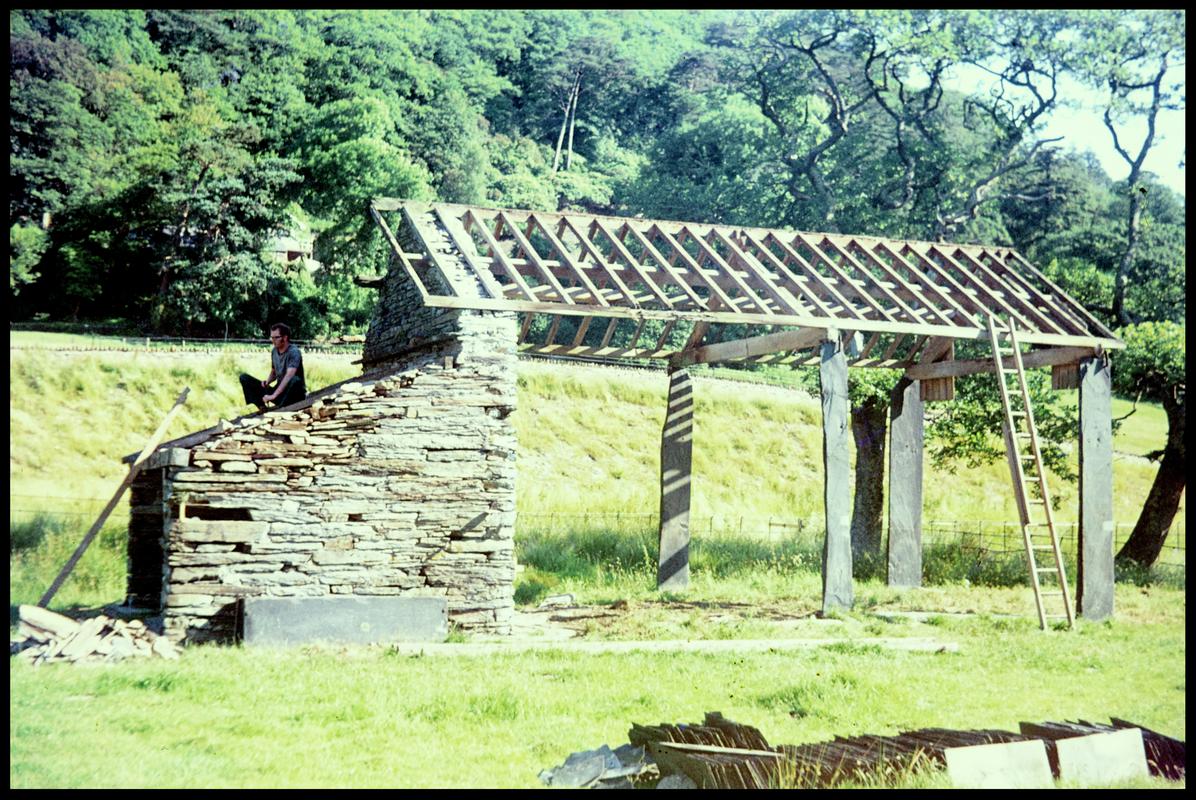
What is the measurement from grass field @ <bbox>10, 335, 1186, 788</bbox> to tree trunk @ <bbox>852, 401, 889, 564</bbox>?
3.49 ft

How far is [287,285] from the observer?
2884cm

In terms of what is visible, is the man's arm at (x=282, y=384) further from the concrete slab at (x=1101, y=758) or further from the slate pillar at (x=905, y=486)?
the slate pillar at (x=905, y=486)

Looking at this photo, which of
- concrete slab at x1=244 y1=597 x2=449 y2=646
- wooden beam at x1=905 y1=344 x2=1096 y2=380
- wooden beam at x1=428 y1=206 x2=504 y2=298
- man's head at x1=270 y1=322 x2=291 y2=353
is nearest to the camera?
concrete slab at x1=244 y1=597 x2=449 y2=646

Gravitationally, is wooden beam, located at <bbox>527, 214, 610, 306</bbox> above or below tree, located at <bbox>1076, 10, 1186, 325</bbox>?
below

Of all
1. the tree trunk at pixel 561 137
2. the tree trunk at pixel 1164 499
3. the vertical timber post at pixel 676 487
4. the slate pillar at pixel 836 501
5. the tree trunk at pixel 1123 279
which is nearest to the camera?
the slate pillar at pixel 836 501

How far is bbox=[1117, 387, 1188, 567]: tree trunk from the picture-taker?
1794 centimetres

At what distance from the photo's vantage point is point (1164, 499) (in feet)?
60.1

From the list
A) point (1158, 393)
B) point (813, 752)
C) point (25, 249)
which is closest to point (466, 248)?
point (813, 752)

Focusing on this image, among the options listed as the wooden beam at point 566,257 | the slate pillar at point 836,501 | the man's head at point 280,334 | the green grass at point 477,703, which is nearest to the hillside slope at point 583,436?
the wooden beam at point 566,257

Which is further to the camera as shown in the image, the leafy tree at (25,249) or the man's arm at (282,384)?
the leafy tree at (25,249)

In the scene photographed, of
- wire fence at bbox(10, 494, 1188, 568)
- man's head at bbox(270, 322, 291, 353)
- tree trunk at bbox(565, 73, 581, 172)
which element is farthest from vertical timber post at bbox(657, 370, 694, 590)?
tree trunk at bbox(565, 73, 581, 172)

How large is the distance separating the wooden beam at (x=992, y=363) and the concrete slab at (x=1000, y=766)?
27.2 feet

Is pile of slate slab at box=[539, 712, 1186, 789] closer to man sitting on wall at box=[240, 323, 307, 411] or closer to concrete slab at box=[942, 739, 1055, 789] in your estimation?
concrete slab at box=[942, 739, 1055, 789]

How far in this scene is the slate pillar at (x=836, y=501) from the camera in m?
12.8
